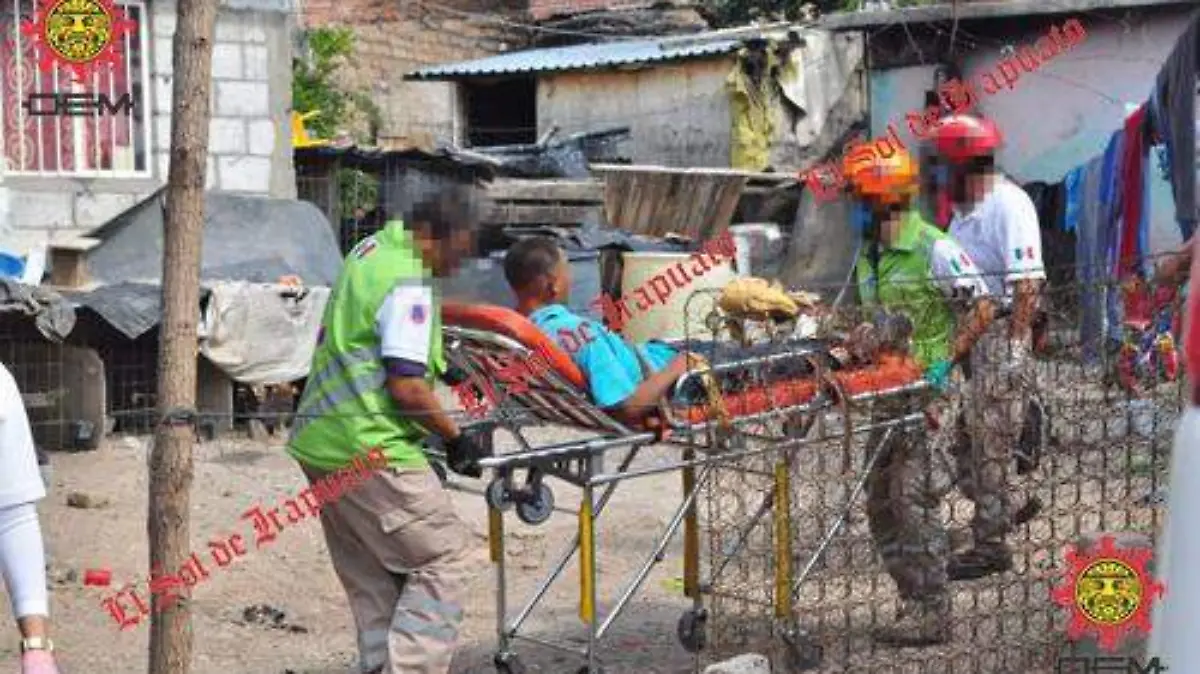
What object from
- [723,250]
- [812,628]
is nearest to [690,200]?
[723,250]

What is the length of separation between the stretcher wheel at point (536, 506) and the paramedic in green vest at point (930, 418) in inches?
44.5

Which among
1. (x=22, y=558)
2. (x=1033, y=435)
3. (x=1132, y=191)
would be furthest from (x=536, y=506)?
(x=1132, y=191)

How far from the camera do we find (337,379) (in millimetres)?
5324

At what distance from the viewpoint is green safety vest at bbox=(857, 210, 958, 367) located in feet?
20.0

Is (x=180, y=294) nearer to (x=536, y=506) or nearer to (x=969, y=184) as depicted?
(x=536, y=506)

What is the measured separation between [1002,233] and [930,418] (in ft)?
2.67

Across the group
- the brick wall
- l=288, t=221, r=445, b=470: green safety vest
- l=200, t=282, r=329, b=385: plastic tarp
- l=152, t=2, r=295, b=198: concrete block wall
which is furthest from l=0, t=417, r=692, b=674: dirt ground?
the brick wall

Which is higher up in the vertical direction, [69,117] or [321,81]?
[321,81]

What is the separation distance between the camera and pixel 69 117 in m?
12.5

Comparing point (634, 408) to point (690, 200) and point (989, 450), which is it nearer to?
point (989, 450)

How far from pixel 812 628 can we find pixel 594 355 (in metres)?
1.28

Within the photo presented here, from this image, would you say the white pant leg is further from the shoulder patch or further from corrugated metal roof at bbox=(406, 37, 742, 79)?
corrugated metal roof at bbox=(406, 37, 742, 79)

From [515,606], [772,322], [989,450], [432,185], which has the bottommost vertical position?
[515,606]

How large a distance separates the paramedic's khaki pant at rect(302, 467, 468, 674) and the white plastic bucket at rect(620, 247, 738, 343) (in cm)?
779
